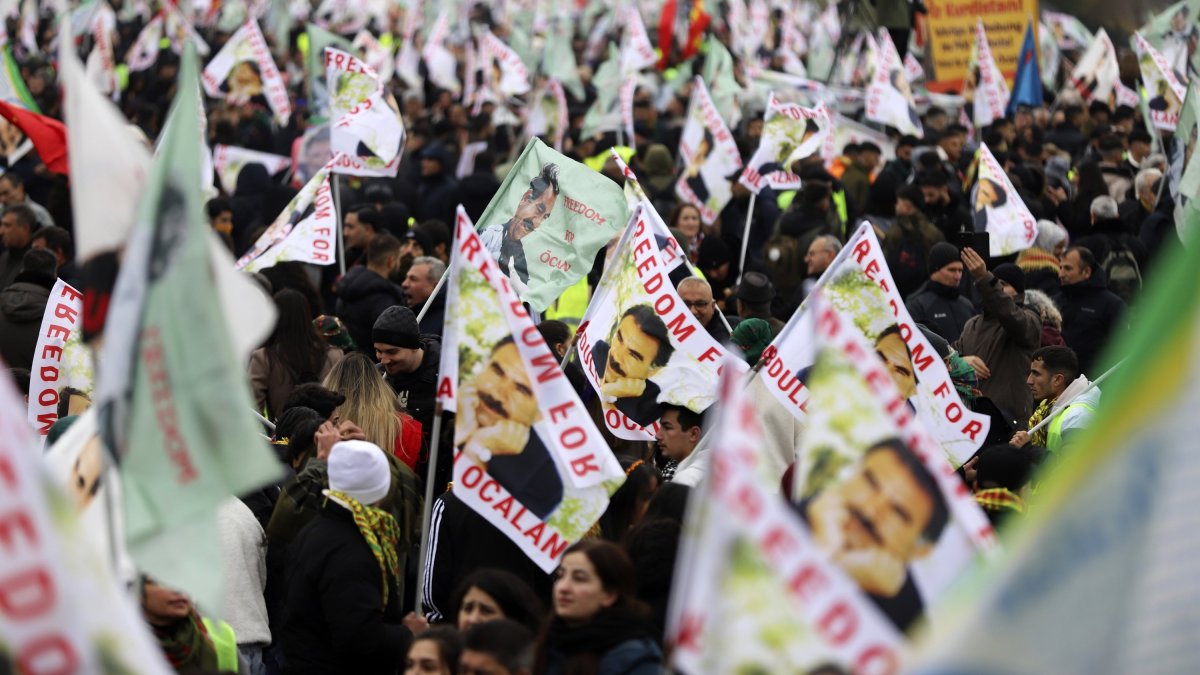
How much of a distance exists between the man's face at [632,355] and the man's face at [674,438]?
0.22m

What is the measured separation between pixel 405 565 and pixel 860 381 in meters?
2.94

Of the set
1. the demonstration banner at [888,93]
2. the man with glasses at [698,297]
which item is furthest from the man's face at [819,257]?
the demonstration banner at [888,93]

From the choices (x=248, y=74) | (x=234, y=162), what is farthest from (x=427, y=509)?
(x=248, y=74)

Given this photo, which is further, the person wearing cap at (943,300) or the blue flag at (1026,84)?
the blue flag at (1026,84)

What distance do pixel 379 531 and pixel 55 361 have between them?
2.84 m

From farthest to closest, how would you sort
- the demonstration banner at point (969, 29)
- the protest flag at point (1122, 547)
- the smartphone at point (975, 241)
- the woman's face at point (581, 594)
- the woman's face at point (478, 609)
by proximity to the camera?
the demonstration banner at point (969, 29)
the smartphone at point (975, 241)
the woman's face at point (478, 609)
the woman's face at point (581, 594)
the protest flag at point (1122, 547)


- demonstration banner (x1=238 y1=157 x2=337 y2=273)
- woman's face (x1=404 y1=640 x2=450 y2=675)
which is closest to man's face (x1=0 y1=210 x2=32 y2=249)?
demonstration banner (x1=238 y1=157 x2=337 y2=273)

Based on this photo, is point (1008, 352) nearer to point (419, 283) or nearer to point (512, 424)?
point (419, 283)

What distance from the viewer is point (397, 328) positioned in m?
7.91

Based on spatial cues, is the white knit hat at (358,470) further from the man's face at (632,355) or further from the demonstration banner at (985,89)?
the demonstration banner at (985,89)

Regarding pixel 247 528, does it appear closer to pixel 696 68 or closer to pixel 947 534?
pixel 947 534

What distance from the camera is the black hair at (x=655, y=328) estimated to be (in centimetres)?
725

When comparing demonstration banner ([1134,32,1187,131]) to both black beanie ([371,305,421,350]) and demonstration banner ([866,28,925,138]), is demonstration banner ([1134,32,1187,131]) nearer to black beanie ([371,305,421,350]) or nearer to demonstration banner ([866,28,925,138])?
demonstration banner ([866,28,925,138])

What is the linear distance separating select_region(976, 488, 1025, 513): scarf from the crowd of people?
0.01 metres
